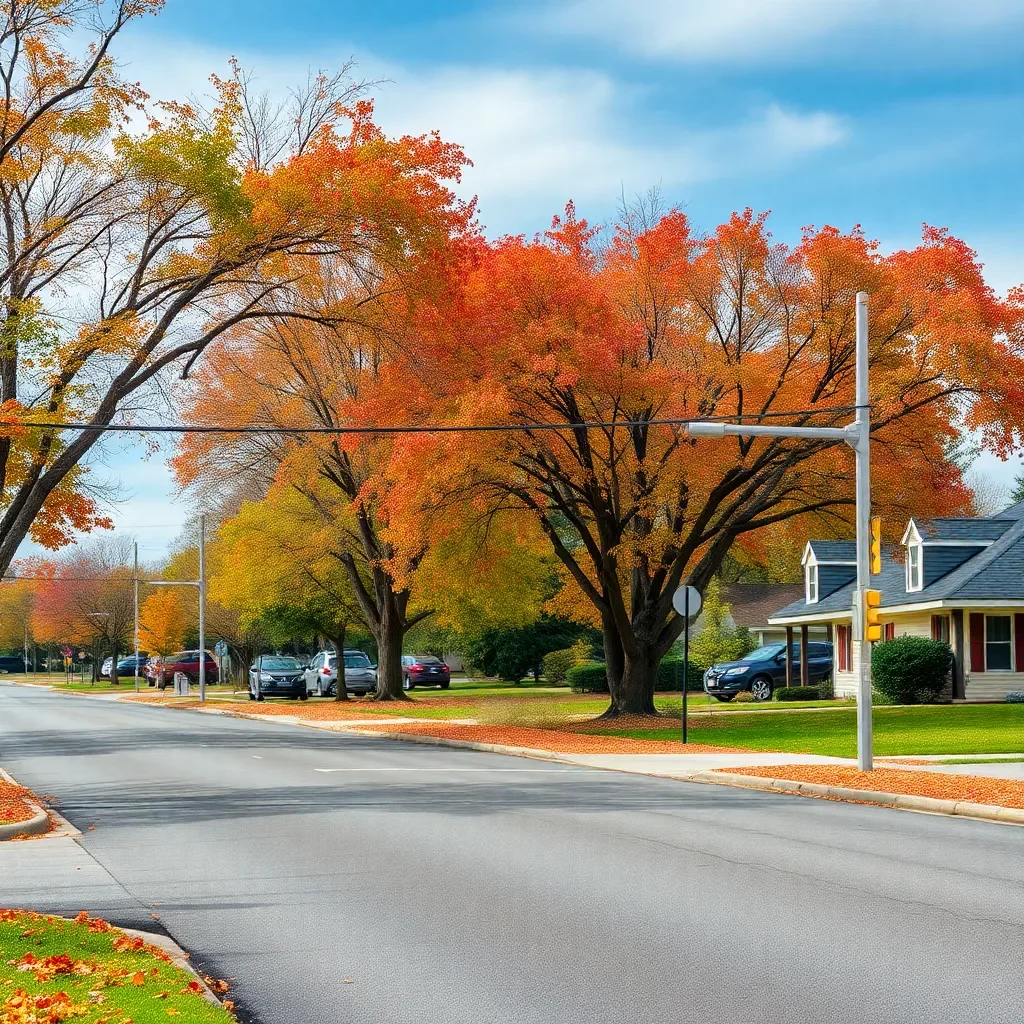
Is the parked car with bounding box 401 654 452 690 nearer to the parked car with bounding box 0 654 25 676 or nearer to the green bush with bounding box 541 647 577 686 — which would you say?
the green bush with bounding box 541 647 577 686

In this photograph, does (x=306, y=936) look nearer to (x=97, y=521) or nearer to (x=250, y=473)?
(x=97, y=521)

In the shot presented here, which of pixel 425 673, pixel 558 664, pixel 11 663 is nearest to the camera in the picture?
pixel 425 673

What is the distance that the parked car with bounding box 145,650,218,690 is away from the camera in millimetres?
75312

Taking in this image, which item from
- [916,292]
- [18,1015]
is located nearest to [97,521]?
[916,292]

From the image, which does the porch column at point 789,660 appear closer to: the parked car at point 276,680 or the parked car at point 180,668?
the parked car at point 276,680

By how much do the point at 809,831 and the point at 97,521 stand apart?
59.4 feet

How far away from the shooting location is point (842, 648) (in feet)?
154

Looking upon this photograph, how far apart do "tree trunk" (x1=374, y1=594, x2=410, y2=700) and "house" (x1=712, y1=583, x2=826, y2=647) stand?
18.1m

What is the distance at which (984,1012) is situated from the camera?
20.9 feet

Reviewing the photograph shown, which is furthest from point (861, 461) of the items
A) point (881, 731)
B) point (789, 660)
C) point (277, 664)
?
point (277, 664)

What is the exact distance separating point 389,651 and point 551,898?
40181 millimetres

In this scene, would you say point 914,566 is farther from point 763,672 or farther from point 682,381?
point 682,381

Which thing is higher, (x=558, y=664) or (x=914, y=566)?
(x=914, y=566)

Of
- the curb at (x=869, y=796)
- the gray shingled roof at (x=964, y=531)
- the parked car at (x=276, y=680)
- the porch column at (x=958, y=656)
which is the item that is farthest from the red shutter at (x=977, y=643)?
the parked car at (x=276, y=680)
